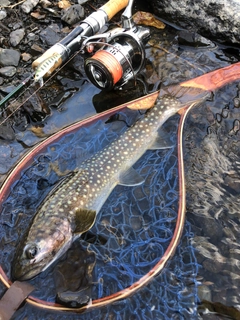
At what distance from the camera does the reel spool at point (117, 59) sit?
12.6 feet

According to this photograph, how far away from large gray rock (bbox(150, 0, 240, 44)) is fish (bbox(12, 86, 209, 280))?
1.45 meters

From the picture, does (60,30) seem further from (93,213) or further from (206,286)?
(206,286)

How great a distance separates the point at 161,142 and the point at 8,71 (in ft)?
6.56

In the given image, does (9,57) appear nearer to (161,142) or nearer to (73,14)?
(73,14)

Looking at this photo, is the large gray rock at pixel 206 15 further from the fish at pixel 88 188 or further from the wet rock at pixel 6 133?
the wet rock at pixel 6 133

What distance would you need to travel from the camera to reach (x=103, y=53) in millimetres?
3906

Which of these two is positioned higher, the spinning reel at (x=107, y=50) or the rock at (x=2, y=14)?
the rock at (x=2, y=14)

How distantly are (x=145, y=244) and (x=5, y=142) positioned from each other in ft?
5.84

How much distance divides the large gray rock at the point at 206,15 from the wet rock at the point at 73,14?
1.02m

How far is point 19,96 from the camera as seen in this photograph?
4.11m

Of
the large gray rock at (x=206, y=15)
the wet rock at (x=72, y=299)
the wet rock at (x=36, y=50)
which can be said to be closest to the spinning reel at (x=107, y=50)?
the wet rock at (x=36, y=50)

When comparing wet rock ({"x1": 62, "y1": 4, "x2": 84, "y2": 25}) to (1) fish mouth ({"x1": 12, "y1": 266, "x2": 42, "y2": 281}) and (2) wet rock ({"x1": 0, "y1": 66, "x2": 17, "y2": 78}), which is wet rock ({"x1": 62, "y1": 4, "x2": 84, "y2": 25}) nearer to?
(2) wet rock ({"x1": 0, "y1": 66, "x2": 17, "y2": 78})

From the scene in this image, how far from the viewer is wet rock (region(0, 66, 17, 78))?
14.5 ft

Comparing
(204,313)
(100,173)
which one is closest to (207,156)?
(100,173)
